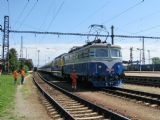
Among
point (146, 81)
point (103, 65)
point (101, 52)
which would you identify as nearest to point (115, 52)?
point (101, 52)

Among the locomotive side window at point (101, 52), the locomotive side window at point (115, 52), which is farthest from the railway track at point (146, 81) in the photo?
the locomotive side window at point (101, 52)

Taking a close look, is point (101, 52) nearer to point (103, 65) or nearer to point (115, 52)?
point (103, 65)

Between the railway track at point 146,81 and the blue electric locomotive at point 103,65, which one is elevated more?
the blue electric locomotive at point 103,65

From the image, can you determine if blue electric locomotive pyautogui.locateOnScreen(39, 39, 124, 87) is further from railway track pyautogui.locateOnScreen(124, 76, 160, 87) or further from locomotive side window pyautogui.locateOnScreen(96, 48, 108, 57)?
railway track pyautogui.locateOnScreen(124, 76, 160, 87)

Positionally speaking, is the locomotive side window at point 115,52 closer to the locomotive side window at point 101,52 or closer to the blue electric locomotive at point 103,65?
the blue electric locomotive at point 103,65

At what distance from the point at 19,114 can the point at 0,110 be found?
4.08ft

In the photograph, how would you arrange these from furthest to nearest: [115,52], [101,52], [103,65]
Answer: [115,52], [101,52], [103,65]

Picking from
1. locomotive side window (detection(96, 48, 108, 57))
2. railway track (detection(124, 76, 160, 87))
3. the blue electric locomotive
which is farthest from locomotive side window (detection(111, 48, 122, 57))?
railway track (detection(124, 76, 160, 87))

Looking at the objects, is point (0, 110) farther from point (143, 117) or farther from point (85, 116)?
point (143, 117)

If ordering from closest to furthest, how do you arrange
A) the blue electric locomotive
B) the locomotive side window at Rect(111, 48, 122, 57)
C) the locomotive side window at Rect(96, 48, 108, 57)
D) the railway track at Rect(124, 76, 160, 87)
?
1. the blue electric locomotive
2. the locomotive side window at Rect(96, 48, 108, 57)
3. the locomotive side window at Rect(111, 48, 122, 57)
4. the railway track at Rect(124, 76, 160, 87)

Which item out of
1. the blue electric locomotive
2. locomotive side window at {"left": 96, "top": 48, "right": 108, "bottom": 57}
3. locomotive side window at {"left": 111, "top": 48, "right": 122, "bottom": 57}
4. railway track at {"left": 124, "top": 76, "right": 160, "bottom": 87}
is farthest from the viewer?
railway track at {"left": 124, "top": 76, "right": 160, "bottom": 87}

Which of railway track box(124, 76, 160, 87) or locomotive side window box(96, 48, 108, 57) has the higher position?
locomotive side window box(96, 48, 108, 57)

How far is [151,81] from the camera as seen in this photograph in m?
34.8

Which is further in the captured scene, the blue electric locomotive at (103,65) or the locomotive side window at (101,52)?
the locomotive side window at (101,52)
